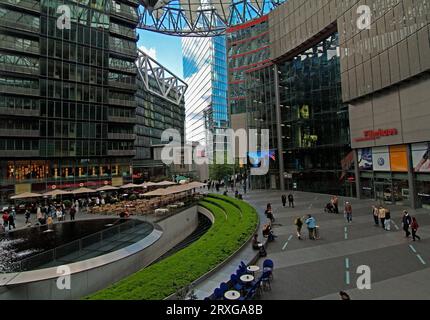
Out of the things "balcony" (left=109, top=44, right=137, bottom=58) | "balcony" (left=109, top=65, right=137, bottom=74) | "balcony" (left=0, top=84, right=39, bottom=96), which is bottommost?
"balcony" (left=0, top=84, right=39, bottom=96)

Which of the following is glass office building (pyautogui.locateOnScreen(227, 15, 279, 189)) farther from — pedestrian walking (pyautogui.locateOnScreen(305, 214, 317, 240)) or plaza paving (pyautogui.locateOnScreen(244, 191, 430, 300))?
pedestrian walking (pyautogui.locateOnScreen(305, 214, 317, 240))

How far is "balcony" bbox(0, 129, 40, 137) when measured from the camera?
44.2m

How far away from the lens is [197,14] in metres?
66.2

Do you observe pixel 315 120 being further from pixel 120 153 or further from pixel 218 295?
pixel 218 295

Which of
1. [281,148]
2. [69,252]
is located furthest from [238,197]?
[69,252]

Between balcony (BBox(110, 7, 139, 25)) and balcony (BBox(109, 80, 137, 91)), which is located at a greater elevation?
balcony (BBox(110, 7, 139, 25))

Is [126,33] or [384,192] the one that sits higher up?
[126,33]

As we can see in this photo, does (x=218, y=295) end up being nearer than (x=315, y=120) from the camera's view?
Yes

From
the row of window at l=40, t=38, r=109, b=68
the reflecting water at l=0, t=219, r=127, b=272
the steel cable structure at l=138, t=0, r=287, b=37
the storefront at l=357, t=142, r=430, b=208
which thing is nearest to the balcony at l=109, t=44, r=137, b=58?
the row of window at l=40, t=38, r=109, b=68

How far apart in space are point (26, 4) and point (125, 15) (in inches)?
724

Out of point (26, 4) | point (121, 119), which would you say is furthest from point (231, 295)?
point (26, 4)

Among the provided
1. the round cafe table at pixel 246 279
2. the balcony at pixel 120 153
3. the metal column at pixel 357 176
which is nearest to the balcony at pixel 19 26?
the balcony at pixel 120 153

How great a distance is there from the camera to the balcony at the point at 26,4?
44844mm

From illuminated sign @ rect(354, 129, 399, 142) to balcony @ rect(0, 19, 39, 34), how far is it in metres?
49.8
